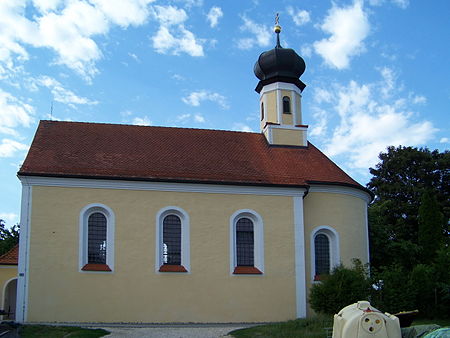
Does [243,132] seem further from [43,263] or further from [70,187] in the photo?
[43,263]


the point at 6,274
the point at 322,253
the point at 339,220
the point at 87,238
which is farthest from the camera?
the point at 6,274

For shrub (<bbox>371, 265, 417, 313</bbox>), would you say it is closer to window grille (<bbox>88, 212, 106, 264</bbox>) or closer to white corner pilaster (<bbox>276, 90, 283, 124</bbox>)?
white corner pilaster (<bbox>276, 90, 283, 124</bbox>)

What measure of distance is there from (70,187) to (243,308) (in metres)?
8.47

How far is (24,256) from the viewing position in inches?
844

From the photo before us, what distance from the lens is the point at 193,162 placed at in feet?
81.3

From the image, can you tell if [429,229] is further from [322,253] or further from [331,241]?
[322,253]

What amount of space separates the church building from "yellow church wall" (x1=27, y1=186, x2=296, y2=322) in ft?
0.13

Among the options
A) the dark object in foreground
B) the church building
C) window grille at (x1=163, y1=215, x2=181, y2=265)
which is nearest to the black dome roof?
the church building

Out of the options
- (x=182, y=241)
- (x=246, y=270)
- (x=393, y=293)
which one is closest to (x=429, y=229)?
(x=393, y=293)

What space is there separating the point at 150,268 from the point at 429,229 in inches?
646

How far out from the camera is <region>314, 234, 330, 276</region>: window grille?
24.9 m

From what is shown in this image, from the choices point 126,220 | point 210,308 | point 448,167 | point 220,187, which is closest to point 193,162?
point 220,187

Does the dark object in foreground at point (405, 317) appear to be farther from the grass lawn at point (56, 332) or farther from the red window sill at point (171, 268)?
the red window sill at point (171, 268)

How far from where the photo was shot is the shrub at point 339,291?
65.0ft
